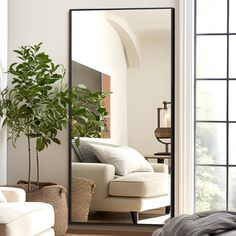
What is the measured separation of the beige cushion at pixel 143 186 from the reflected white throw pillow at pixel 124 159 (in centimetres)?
8

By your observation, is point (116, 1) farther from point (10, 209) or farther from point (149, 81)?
point (10, 209)

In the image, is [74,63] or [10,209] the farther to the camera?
[74,63]

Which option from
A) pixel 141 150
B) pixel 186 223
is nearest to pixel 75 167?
pixel 141 150

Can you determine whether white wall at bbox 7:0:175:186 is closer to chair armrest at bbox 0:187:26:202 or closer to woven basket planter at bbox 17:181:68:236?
woven basket planter at bbox 17:181:68:236

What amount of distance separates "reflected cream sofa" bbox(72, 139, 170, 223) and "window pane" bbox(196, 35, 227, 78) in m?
0.90

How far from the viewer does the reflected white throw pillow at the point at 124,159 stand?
6125mm

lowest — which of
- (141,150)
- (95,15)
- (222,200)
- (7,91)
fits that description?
(222,200)

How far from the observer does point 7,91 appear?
235 inches

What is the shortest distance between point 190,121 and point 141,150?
506 mm

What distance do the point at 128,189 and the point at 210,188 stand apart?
2.35 ft

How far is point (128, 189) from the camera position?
240 inches

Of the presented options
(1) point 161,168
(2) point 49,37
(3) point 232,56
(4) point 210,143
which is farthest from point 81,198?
(3) point 232,56

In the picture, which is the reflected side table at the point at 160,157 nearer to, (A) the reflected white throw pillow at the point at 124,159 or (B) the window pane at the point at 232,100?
(A) the reflected white throw pillow at the point at 124,159

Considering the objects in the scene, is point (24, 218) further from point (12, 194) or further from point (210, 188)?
point (210, 188)
